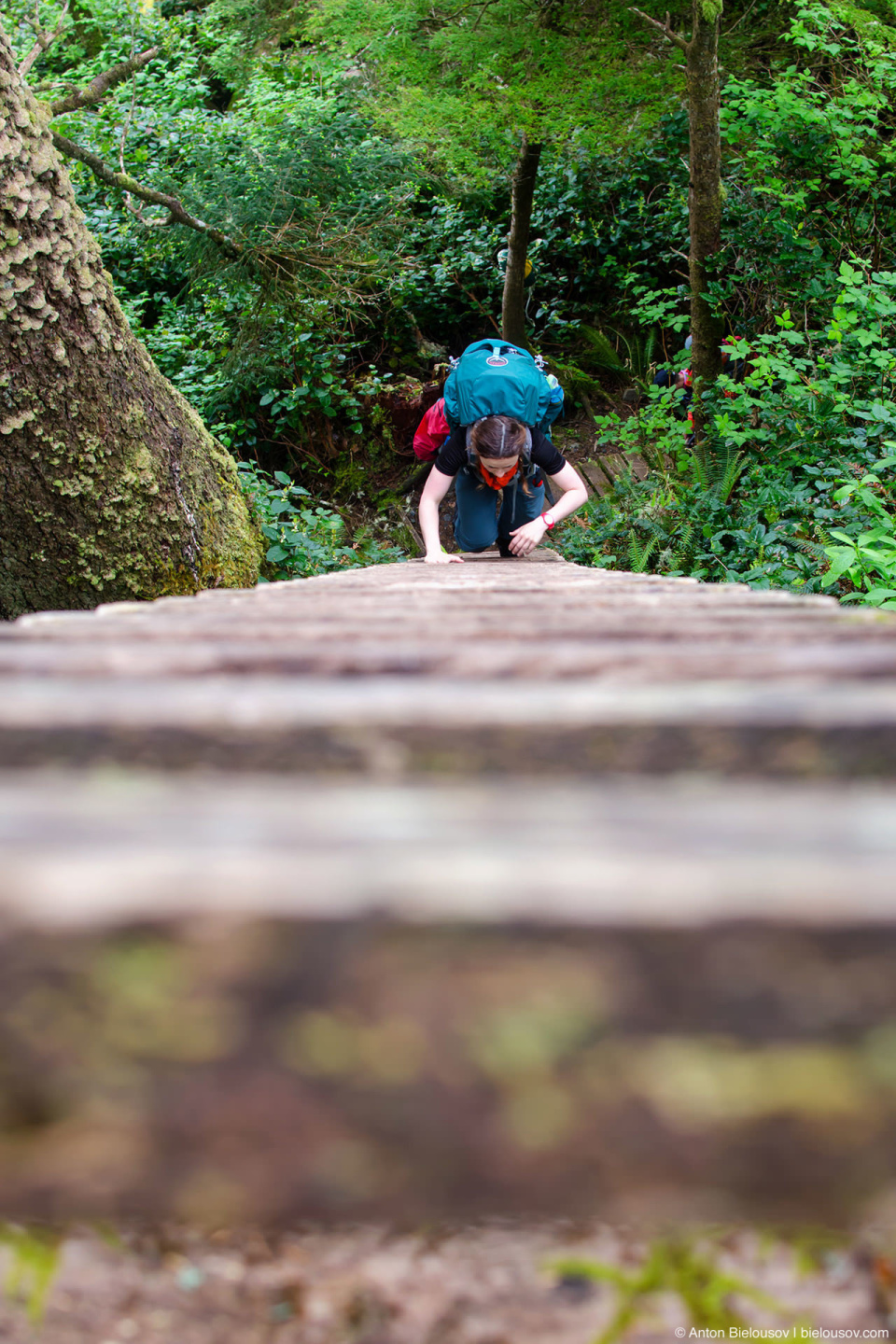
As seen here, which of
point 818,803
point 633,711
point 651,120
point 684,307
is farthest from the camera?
point 684,307

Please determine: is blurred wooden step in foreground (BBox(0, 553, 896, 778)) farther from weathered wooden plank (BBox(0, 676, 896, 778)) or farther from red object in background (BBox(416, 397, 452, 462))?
red object in background (BBox(416, 397, 452, 462))

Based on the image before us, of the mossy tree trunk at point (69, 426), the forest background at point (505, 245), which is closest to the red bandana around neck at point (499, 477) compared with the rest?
the forest background at point (505, 245)

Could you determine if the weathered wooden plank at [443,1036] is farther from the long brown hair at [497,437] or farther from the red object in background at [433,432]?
the red object in background at [433,432]

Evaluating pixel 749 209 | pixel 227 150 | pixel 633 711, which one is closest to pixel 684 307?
pixel 749 209

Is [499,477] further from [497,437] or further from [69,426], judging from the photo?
[69,426]

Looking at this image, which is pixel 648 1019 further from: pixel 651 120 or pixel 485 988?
pixel 651 120

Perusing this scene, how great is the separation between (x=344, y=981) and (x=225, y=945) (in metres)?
0.06

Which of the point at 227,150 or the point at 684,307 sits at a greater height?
the point at 227,150

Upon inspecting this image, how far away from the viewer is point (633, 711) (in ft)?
2.02

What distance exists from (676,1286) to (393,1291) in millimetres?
501

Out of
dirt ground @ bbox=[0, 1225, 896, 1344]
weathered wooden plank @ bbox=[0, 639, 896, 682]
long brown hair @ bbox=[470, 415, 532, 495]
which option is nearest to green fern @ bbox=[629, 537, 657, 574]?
long brown hair @ bbox=[470, 415, 532, 495]

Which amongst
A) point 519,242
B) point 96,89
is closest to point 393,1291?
point 96,89

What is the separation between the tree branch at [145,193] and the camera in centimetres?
640

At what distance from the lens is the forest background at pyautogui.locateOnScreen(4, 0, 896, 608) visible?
598 cm
